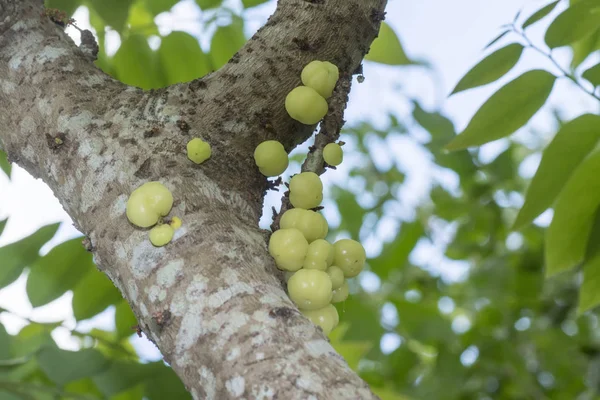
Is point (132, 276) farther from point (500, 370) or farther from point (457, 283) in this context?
point (457, 283)

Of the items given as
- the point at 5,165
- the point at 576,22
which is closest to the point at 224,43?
the point at 5,165

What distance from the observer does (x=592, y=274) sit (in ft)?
5.50

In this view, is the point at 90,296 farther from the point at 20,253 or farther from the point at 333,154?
the point at 333,154

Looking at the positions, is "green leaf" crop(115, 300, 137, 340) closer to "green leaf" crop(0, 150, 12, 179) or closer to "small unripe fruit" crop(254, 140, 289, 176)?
"green leaf" crop(0, 150, 12, 179)

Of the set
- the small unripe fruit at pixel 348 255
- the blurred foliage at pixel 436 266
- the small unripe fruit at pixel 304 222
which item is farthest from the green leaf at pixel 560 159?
the small unripe fruit at pixel 304 222

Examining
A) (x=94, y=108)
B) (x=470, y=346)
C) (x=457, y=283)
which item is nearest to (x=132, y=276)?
(x=94, y=108)

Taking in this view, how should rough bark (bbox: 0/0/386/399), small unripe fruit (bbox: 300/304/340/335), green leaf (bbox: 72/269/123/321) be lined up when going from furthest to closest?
green leaf (bbox: 72/269/123/321) < small unripe fruit (bbox: 300/304/340/335) < rough bark (bbox: 0/0/386/399)

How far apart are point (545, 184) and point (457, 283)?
139 inches

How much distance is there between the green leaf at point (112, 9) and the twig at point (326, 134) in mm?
821

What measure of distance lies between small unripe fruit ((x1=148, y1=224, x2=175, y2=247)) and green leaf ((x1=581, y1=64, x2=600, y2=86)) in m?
1.37

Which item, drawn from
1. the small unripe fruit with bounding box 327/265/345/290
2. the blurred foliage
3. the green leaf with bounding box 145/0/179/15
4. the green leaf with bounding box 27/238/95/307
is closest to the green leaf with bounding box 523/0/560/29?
the blurred foliage

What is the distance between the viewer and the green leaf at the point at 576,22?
1.75 m

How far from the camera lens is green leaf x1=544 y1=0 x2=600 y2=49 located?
1753mm

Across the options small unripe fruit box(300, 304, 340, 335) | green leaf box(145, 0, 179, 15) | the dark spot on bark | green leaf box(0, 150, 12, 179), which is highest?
green leaf box(145, 0, 179, 15)
